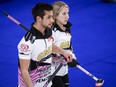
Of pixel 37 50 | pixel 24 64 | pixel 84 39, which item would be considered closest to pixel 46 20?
pixel 37 50

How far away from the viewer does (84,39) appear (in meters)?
7.42

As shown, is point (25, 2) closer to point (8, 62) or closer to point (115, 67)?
point (8, 62)

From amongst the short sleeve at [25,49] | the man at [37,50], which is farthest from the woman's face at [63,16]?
the short sleeve at [25,49]

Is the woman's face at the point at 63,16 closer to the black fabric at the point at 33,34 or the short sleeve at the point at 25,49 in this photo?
the black fabric at the point at 33,34

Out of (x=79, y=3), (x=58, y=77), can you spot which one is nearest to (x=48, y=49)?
(x=58, y=77)

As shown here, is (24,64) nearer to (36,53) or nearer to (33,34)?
(36,53)

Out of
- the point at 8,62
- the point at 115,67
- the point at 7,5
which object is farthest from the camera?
the point at 7,5

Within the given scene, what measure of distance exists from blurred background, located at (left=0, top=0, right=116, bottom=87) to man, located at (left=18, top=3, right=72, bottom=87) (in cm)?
213

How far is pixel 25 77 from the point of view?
9.29 feet

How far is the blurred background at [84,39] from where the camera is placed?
553cm

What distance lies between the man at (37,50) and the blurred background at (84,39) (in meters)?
2.13

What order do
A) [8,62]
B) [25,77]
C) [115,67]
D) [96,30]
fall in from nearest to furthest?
[25,77] → [115,67] → [8,62] → [96,30]

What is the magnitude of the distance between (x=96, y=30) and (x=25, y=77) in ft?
18.0

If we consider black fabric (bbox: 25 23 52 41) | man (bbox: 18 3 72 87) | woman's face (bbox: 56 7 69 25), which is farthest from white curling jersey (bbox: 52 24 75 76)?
black fabric (bbox: 25 23 52 41)
